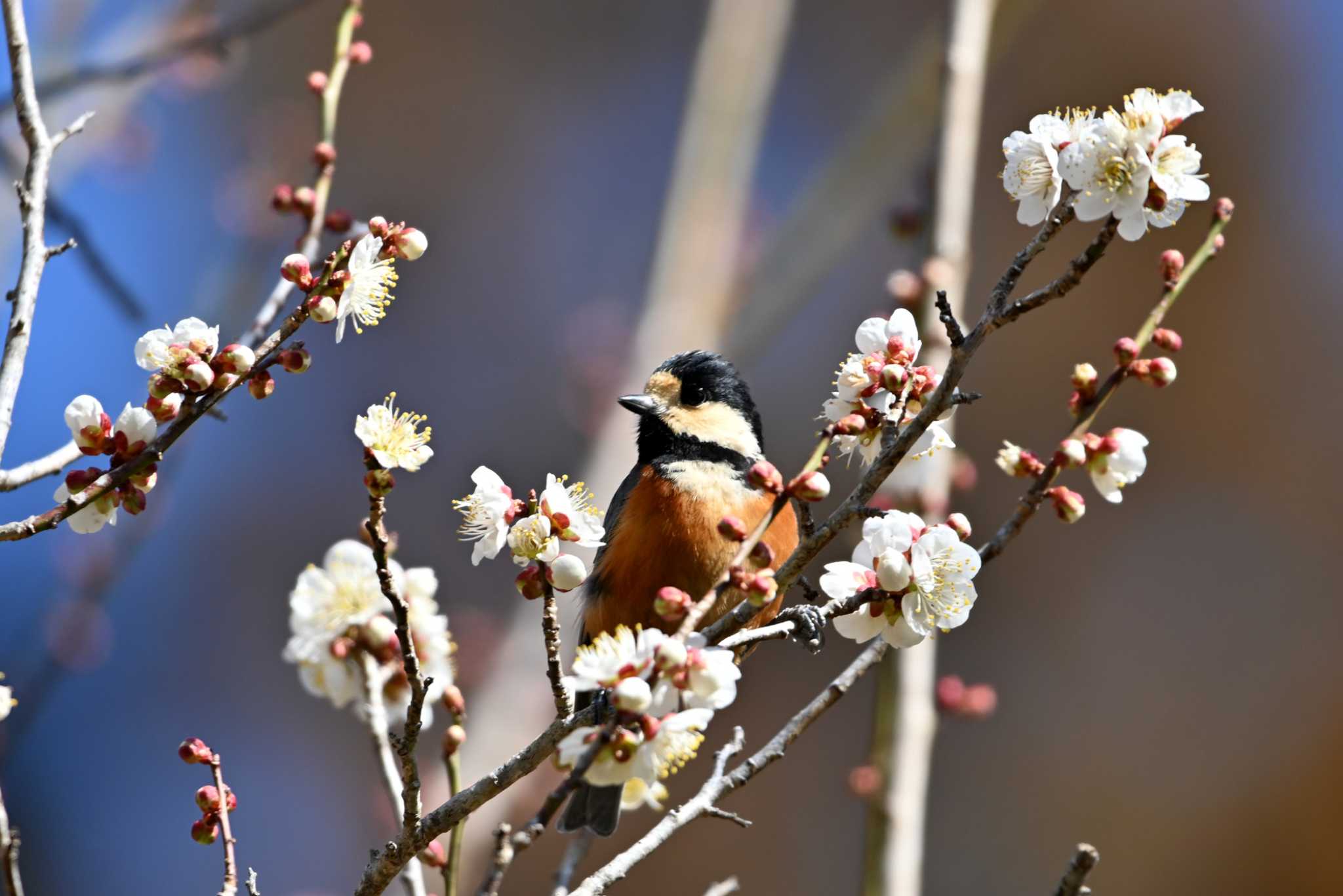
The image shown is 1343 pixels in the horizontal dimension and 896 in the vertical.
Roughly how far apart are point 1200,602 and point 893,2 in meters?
4.33

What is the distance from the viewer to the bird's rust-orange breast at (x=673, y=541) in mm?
3102

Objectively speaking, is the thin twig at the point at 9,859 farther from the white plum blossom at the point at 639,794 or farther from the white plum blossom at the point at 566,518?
the white plum blossom at the point at 639,794

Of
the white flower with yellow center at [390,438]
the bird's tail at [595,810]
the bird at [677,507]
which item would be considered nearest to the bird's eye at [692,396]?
the bird at [677,507]

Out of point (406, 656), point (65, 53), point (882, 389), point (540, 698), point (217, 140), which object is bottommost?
point (406, 656)

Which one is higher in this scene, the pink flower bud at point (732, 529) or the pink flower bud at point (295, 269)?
the pink flower bud at point (295, 269)

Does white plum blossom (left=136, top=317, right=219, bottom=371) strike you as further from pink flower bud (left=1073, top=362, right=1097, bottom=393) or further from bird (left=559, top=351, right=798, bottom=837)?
bird (left=559, top=351, right=798, bottom=837)

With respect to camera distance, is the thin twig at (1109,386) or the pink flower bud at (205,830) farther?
the pink flower bud at (205,830)

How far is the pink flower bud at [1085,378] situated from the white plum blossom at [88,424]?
1.34 m

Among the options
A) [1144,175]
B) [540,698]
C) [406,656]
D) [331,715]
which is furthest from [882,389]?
[331,715]

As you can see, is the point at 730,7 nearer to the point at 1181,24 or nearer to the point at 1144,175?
the point at 1144,175

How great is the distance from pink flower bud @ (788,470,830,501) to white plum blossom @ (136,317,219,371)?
0.83 metres

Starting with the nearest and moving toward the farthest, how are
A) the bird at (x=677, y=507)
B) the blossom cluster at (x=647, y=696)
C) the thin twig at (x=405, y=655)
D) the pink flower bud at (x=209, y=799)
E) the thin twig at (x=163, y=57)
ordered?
the blossom cluster at (x=647, y=696)
the thin twig at (x=405, y=655)
the pink flower bud at (x=209, y=799)
the thin twig at (x=163, y=57)
the bird at (x=677, y=507)

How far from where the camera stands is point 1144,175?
171cm

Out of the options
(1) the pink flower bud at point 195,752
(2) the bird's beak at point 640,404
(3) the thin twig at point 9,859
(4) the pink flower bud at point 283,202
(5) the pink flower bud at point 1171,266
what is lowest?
(3) the thin twig at point 9,859
